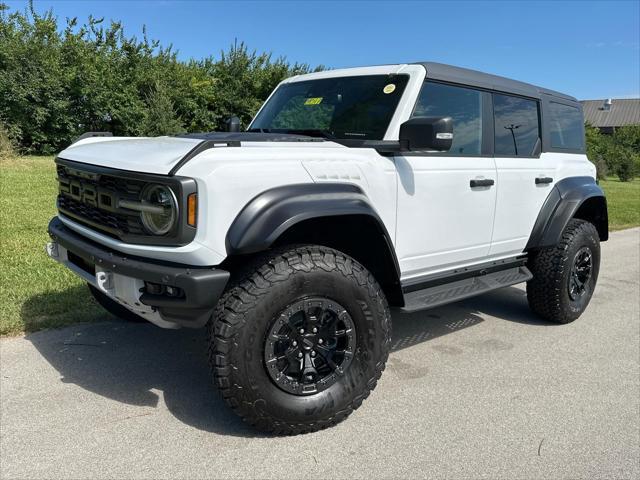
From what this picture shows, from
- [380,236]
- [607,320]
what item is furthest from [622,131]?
[380,236]

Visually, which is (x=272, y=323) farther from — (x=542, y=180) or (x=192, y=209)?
(x=542, y=180)

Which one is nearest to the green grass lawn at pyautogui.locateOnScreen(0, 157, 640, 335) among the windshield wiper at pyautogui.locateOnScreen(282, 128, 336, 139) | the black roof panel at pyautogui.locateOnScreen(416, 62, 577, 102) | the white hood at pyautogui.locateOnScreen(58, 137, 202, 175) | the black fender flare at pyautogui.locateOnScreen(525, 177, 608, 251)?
the white hood at pyautogui.locateOnScreen(58, 137, 202, 175)

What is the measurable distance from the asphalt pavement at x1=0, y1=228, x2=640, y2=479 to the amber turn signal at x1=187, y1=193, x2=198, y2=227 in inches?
42.8

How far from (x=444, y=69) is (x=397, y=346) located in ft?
6.50

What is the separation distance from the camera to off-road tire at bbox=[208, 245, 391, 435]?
245cm

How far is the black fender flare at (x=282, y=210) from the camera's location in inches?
94.2

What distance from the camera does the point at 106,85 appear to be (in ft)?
54.4

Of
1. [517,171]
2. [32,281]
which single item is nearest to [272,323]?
[517,171]

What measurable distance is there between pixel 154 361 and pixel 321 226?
4.79 feet

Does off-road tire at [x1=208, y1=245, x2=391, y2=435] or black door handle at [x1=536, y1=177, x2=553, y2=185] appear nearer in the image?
off-road tire at [x1=208, y1=245, x2=391, y2=435]

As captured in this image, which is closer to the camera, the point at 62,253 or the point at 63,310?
the point at 62,253

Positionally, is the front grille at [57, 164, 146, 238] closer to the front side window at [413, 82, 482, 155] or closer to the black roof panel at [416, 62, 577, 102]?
the front side window at [413, 82, 482, 155]

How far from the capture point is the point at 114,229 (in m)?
2.63

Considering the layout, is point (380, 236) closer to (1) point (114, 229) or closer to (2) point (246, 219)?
(2) point (246, 219)
